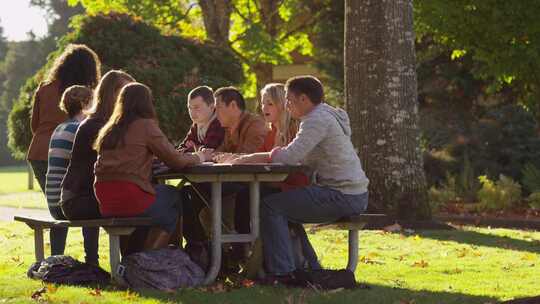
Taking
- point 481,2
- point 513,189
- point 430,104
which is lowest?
point 513,189

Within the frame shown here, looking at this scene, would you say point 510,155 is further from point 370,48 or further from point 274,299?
point 274,299

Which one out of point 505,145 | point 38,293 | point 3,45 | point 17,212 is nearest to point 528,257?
point 38,293

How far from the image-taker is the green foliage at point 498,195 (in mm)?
20953

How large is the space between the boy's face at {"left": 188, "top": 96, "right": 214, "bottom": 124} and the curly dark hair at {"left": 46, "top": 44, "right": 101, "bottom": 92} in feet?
3.57

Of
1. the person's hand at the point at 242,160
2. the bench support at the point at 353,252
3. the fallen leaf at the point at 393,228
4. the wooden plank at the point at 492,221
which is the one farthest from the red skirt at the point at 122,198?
the wooden plank at the point at 492,221

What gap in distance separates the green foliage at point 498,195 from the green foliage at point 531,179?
1.13ft

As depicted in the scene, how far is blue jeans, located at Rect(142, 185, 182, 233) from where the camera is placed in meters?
7.91

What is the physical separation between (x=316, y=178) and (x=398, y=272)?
5.07 feet

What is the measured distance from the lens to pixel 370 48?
1387cm

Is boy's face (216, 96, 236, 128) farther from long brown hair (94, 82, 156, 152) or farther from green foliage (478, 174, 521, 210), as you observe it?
green foliage (478, 174, 521, 210)

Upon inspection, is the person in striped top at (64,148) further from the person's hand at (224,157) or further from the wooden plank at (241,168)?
the wooden plank at (241,168)

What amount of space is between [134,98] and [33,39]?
3124 inches

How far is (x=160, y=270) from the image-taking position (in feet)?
25.8

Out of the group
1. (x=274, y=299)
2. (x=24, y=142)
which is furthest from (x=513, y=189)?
(x=274, y=299)
